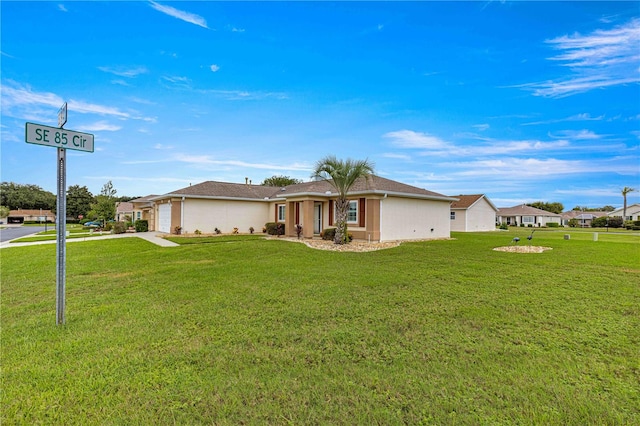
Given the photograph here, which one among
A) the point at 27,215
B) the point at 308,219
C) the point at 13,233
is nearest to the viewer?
the point at 308,219

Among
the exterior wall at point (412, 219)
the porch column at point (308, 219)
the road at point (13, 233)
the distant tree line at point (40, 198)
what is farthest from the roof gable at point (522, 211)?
the distant tree line at point (40, 198)

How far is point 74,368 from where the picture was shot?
335 cm

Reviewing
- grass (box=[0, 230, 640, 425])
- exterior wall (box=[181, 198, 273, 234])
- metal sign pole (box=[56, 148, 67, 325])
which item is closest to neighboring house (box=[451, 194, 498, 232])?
Answer: exterior wall (box=[181, 198, 273, 234])

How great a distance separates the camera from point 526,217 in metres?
58.3

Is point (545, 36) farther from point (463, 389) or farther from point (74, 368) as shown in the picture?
point (74, 368)

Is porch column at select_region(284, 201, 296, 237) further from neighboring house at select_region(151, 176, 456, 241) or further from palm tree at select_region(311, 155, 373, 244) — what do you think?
palm tree at select_region(311, 155, 373, 244)

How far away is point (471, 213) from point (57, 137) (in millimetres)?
36604

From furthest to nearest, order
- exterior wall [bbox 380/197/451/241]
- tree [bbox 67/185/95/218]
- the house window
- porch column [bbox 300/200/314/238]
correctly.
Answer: tree [bbox 67/185/95/218] → porch column [bbox 300/200/314/238] → the house window → exterior wall [bbox 380/197/451/241]

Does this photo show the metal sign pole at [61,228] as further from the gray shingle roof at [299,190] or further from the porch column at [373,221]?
the porch column at [373,221]

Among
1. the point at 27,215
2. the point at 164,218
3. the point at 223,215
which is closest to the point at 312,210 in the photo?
the point at 223,215

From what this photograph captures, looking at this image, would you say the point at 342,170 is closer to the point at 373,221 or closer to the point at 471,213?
the point at 373,221

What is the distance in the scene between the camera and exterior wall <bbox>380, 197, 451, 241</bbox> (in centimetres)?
1900

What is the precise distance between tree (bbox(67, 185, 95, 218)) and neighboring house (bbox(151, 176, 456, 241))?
46432mm

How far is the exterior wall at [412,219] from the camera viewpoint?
62.3 ft
